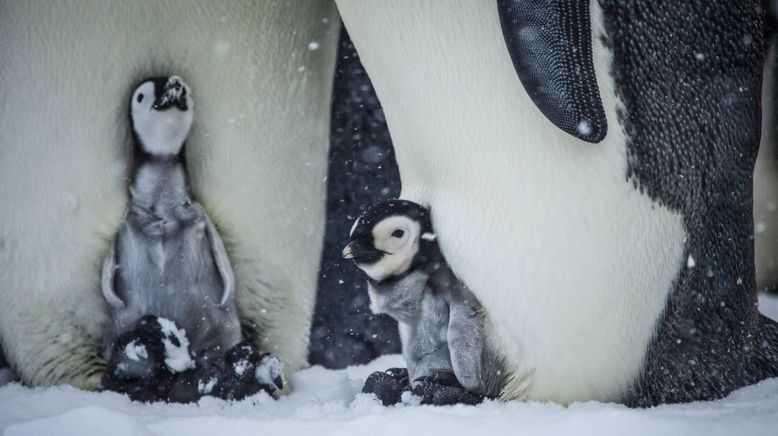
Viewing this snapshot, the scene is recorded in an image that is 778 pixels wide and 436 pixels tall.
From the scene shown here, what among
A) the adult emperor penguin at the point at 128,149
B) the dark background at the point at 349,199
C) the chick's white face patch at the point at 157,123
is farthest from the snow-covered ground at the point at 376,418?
the chick's white face patch at the point at 157,123

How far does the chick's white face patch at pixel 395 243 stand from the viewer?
3.76 ft

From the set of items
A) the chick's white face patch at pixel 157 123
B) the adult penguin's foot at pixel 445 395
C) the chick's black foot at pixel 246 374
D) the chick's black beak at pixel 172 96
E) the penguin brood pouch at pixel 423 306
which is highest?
the chick's black beak at pixel 172 96

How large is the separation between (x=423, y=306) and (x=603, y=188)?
31 centimetres

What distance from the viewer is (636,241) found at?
1.09 metres

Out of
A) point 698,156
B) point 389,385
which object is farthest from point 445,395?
point 698,156

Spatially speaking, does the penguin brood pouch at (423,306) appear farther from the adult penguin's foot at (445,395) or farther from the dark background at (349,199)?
the dark background at (349,199)

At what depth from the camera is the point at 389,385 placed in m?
1.21

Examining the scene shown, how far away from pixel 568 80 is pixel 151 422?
0.70 meters

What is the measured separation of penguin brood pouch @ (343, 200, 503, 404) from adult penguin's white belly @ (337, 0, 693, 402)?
3cm

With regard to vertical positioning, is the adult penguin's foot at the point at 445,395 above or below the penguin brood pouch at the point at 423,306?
below

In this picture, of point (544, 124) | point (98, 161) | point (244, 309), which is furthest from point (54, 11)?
point (544, 124)

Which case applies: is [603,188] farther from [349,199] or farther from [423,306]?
[349,199]

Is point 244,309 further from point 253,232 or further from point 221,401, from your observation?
point 221,401

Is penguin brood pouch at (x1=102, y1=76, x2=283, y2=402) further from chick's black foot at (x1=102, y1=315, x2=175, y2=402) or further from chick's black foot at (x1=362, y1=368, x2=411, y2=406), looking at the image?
chick's black foot at (x1=362, y1=368, x2=411, y2=406)
